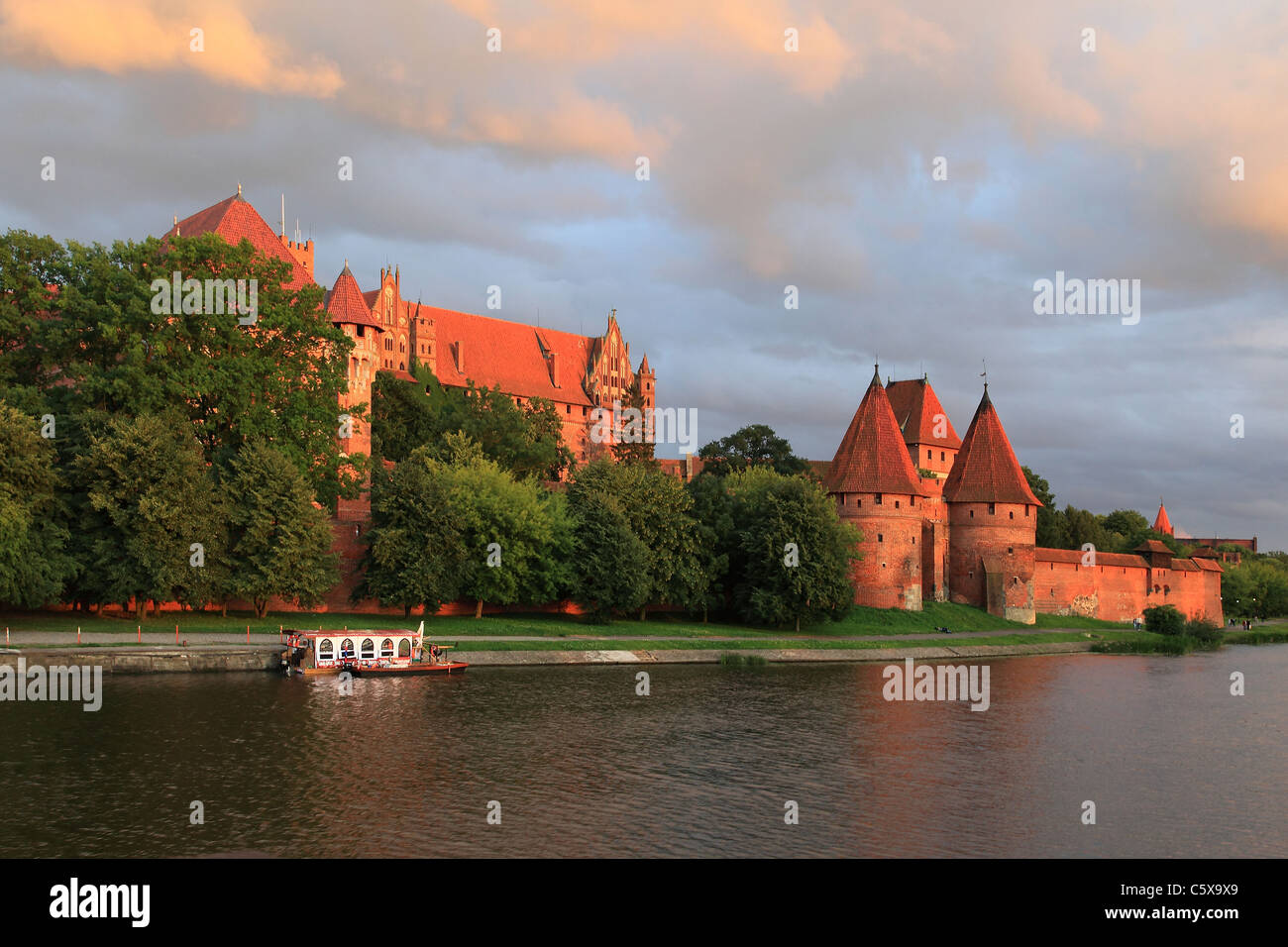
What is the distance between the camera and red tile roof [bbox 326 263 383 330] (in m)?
57.1

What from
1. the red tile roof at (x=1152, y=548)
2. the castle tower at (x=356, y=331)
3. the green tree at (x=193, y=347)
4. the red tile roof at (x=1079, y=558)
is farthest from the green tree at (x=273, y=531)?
the red tile roof at (x=1152, y=548)

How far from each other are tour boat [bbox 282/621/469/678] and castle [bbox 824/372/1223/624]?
26113 millimetres

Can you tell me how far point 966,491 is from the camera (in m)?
60.7

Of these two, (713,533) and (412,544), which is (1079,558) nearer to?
(713,533)

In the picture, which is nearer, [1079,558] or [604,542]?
[604,542]

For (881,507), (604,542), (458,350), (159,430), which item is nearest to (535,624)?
(604,542)

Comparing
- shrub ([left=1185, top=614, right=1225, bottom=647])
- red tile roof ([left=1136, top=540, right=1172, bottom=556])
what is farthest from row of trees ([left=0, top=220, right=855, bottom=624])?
red tile roof ([left=1136, top=540, right=1172, bottom=556])

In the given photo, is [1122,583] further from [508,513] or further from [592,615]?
[508,513]

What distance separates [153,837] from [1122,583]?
2430 inches

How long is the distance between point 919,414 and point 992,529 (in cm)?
1973

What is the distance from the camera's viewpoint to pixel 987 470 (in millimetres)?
60531

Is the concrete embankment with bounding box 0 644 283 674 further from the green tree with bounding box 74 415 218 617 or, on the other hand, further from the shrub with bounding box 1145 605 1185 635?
the shrub with bounding box 1145 605 1185 635

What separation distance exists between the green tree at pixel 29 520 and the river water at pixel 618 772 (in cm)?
622
